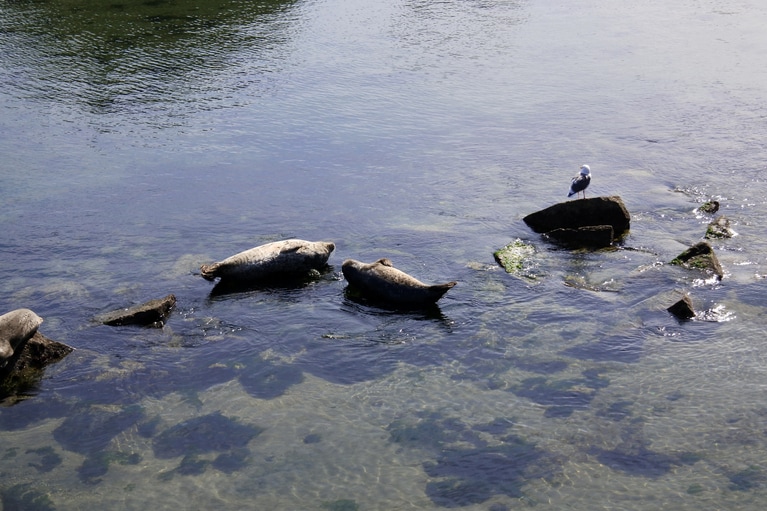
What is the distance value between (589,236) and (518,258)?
1.60 m

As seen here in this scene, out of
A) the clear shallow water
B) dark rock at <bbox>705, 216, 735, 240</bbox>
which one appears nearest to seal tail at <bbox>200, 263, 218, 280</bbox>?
the clear shallow water

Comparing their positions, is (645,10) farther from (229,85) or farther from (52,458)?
(52,458)

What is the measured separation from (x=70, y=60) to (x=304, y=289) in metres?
16.1

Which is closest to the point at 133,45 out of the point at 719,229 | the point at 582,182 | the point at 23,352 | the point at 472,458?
the point at 582,182

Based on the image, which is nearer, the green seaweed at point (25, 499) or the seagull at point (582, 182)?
the green seaweed at point (25, 499)

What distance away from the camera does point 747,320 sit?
13.2 meters

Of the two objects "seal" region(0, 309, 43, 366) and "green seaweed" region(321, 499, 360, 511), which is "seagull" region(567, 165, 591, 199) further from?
"seal" region(0, 309, 43, 366)

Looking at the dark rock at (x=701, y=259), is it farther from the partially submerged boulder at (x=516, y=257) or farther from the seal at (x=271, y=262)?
the seal at (x=271, y=262)

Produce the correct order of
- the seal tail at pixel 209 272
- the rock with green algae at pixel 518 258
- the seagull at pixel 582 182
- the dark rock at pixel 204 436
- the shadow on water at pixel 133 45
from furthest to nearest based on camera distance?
the shadow on water at pixel 133 45 < the seagull at pixel 582 182 < the rock with green algae at pixel 518 258 < the seal tail at pixel 209 272 < the dark rock at pixel 204 436

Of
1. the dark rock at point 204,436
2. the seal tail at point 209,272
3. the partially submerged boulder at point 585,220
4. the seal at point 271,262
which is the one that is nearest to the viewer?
the dark rock at point 204,436

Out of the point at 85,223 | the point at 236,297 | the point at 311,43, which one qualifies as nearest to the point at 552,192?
the point at 236,297

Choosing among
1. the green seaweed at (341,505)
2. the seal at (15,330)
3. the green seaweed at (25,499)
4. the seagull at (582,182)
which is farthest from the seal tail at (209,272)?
the seagull at (582,182)

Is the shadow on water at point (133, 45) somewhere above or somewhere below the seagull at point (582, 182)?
above

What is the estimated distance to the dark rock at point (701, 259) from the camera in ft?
47.8
